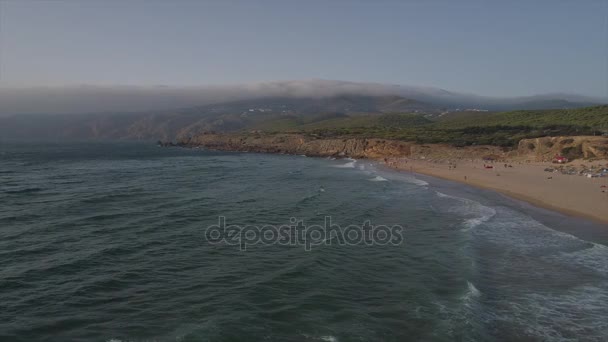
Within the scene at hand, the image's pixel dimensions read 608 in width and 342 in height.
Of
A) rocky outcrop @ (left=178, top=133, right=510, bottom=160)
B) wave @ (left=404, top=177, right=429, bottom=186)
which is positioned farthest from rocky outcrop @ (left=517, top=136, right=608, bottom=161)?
wave @ (left=404, top=177, right=429, bottom=186)

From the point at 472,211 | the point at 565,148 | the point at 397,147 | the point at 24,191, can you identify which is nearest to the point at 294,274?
the point at 472,211

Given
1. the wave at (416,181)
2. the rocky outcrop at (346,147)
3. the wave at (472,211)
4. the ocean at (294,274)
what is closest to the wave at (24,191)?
the ocean at (294,274)

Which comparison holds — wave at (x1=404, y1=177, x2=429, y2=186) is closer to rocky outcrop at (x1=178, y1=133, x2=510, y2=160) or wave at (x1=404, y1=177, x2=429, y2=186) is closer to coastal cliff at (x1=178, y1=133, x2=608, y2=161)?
coastal cliff at (x1=178, y1=133, x2=608, y2=161)

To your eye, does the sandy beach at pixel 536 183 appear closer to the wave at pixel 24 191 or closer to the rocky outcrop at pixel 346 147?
the rocky outcrop at pixel 346 147

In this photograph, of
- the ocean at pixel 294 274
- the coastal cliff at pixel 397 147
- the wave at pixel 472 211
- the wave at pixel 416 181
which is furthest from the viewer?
the coastal cliff at pixel 397 147

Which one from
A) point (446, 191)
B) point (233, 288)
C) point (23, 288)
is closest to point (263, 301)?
point (233, 288)

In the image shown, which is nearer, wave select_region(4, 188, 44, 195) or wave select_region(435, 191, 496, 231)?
wave select_region(435, 191, 496, 231)
